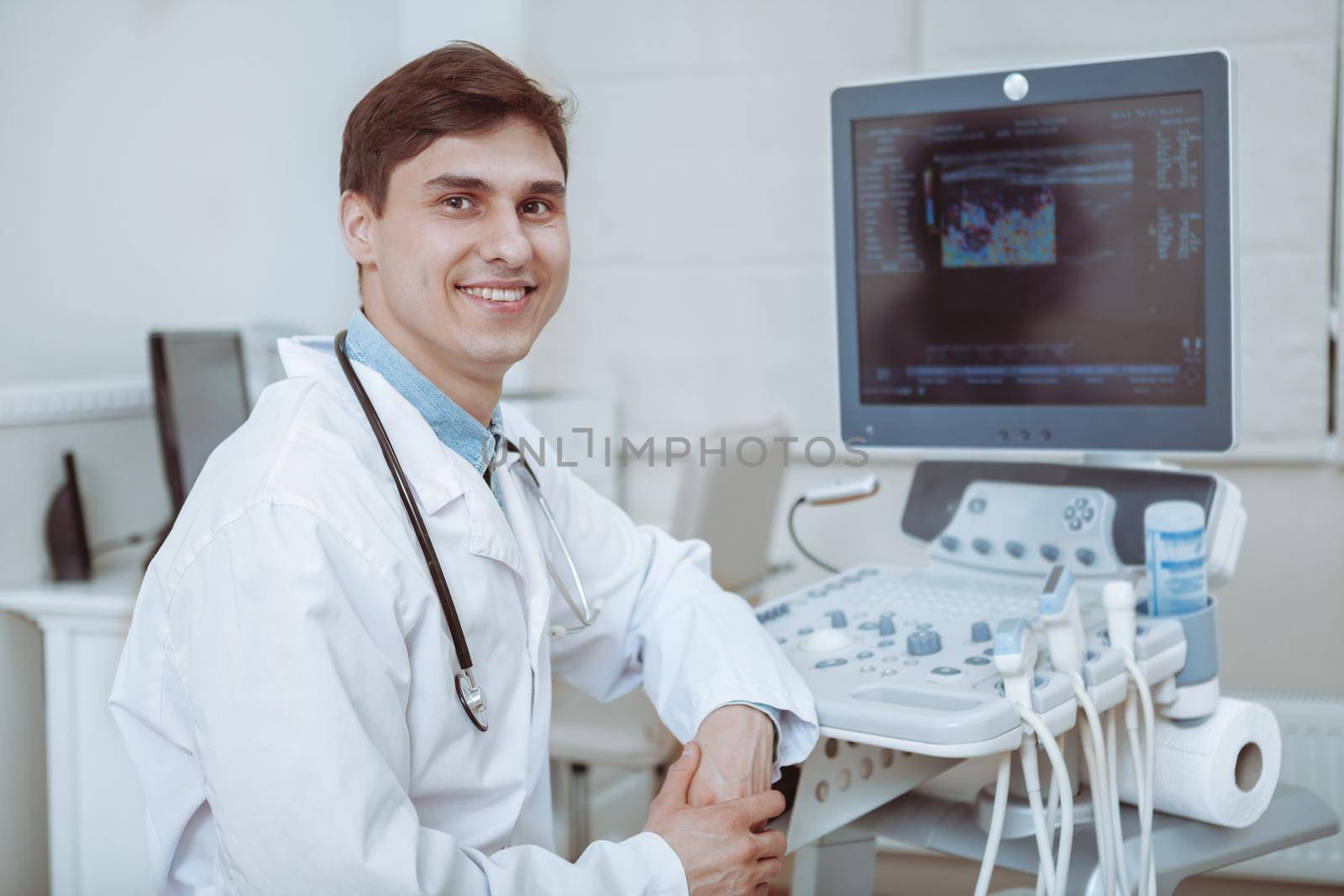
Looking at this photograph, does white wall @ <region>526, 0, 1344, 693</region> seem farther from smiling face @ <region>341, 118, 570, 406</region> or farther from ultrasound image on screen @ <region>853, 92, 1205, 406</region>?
smiling face @ <region>341, 118, 570, 406</region>

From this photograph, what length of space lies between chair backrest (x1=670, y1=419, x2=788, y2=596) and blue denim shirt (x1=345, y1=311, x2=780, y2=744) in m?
0.97

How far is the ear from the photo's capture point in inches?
46.2

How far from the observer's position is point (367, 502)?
0.95 meters

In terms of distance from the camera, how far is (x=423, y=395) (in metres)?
1.15

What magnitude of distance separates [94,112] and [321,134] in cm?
61

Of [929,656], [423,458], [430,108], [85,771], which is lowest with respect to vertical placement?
[85,771]

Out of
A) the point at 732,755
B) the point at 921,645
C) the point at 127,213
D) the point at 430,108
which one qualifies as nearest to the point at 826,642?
the point at 921,645

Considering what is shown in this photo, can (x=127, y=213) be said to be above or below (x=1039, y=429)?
above

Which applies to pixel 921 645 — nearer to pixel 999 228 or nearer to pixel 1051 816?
pixel 1051 816

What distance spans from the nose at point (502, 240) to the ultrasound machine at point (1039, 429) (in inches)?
19.4

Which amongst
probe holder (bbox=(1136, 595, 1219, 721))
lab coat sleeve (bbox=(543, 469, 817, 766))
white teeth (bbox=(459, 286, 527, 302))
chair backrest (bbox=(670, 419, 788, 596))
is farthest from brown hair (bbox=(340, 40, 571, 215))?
chair backrest (bbox=(670, 419, 788, 596))

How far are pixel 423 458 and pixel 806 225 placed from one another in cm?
172

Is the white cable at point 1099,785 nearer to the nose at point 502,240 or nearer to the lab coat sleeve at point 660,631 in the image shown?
the lab coat sleeve at point 660,631

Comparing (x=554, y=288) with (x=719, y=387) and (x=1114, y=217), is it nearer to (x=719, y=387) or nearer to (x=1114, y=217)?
(x=1114, y=217)
